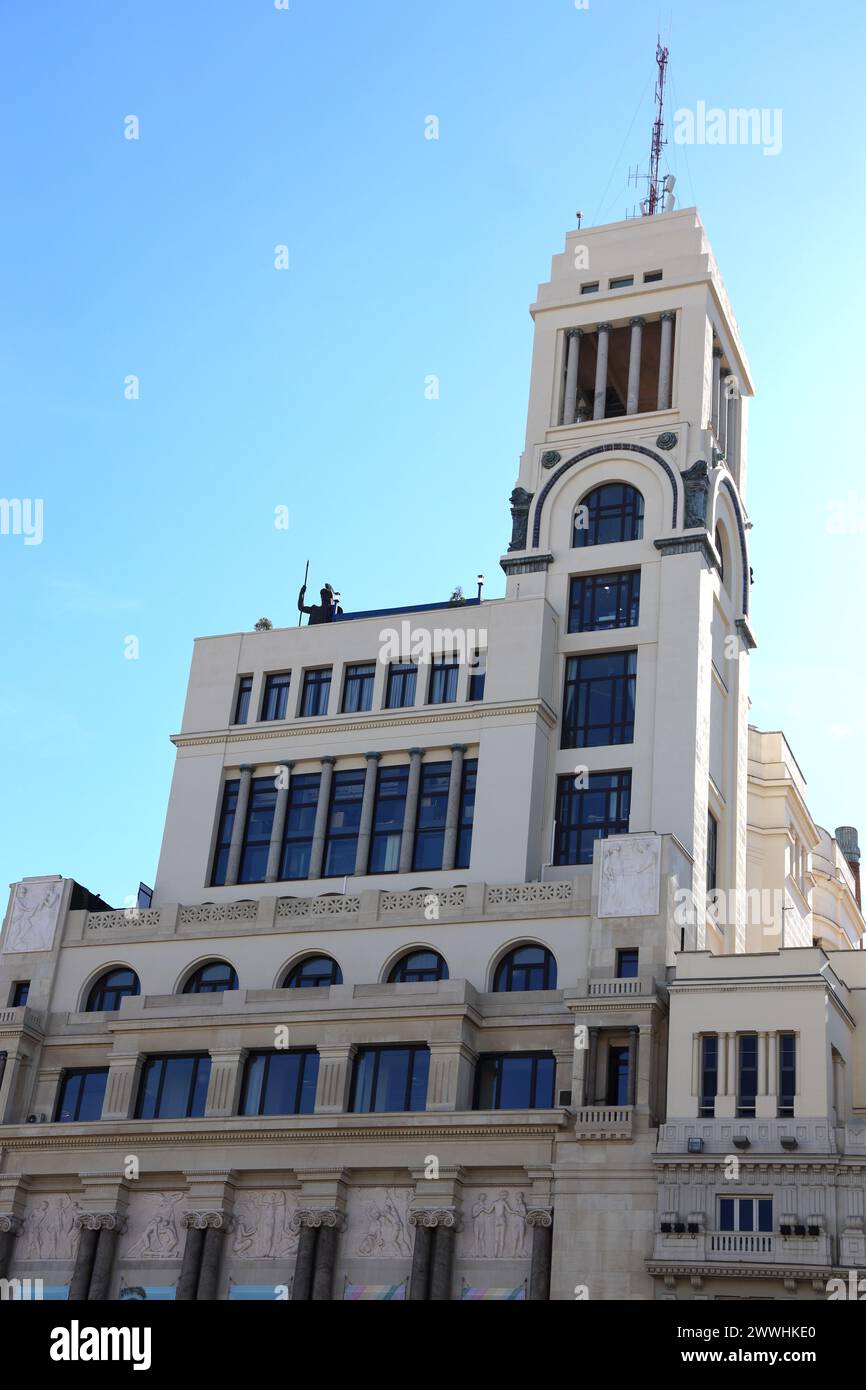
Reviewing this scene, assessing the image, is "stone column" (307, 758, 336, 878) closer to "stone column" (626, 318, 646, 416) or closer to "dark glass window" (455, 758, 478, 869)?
"dark glass window" (455, 758, 478, 869)

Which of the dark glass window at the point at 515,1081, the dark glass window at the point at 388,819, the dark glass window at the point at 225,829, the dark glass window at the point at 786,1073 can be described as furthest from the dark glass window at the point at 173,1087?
the dark glass window at the point at 786,1073

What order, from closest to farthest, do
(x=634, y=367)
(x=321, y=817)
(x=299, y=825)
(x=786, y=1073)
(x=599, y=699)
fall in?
(x=786, y=1073), (x=321, y=817), (x=599, y=699), (x=299, y=825), (x=634, y=367)

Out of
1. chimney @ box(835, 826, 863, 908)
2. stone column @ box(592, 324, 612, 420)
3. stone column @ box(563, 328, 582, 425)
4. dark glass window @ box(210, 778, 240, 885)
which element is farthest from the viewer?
chimney @ box(835, 826, 863, 908)

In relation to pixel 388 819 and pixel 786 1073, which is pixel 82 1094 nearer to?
pixel 388 819

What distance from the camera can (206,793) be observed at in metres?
69.7

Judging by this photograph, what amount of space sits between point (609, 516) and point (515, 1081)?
1005 inches

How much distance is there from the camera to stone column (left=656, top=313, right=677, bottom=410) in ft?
242

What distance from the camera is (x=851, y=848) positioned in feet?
337

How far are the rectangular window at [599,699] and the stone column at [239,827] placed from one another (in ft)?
41.8

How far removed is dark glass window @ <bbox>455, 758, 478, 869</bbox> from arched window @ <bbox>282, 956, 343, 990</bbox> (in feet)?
19.6

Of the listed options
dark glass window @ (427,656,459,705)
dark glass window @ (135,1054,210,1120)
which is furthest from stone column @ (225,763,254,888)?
dark glass window @ (135,1054,210,1120)

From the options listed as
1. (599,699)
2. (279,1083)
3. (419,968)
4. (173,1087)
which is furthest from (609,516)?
(173,1087)
